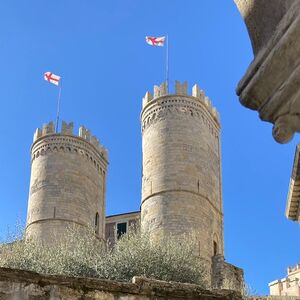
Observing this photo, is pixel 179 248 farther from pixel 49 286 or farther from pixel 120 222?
pixel 120 222

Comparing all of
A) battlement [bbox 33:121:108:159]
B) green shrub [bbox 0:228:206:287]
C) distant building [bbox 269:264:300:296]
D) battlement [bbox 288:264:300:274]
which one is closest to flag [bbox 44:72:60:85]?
battlement [bbox 33:121:108:159]

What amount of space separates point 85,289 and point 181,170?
15710 mm

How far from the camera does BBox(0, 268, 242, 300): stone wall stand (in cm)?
784

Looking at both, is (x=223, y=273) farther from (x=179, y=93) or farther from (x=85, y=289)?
(x=85, y=289)

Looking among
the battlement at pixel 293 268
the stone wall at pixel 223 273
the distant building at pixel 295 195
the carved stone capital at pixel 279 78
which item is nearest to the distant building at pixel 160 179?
the stone wall at pixel 223 273

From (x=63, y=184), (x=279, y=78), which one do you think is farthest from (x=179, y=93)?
(x=279, y=78)

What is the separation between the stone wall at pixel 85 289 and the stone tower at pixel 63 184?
17.0 meters

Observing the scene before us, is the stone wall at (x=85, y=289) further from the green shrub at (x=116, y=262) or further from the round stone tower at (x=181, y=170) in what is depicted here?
the round stone tower at (x=181, y=170)

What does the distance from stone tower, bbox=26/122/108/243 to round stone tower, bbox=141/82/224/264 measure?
3273mm

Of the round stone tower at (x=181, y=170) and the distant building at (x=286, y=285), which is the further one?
the distant building at (x=286, y=285)

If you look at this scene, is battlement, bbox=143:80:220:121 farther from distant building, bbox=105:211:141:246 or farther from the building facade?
distant building, bbox=105:211:141:246

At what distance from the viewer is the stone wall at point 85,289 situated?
7836 mm

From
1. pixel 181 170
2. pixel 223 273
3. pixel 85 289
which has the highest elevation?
pixel 181 170

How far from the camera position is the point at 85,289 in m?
8.21
